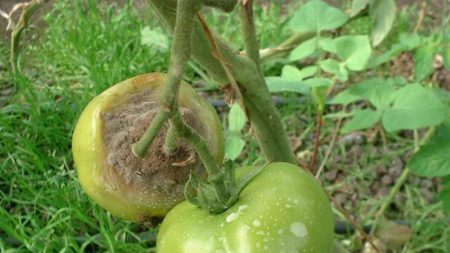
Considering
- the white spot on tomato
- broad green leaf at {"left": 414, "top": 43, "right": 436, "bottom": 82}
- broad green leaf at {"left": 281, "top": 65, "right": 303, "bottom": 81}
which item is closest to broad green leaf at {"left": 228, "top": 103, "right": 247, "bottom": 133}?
broad green leaf at {"left": 281, "top": 65, "right": 303, "bottom": 81}

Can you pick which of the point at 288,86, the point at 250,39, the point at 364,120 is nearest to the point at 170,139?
the point at 250,39

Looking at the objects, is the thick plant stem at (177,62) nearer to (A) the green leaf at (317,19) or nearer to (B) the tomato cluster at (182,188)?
(B) the tomato cluster at (182,188)

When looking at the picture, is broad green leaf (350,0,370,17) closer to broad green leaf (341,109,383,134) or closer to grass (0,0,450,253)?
broad green leaf (341,109,383,134)

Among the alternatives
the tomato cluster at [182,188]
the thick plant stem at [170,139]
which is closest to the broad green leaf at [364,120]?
the tomato cluster at [182,188]

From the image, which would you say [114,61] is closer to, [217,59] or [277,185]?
[217,59]

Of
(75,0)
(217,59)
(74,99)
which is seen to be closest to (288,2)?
(75,0)

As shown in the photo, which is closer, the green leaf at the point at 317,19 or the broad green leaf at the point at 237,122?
the broad green leaf at the point at 237,122

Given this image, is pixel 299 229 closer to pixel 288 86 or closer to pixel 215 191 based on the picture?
pixel 215 191
